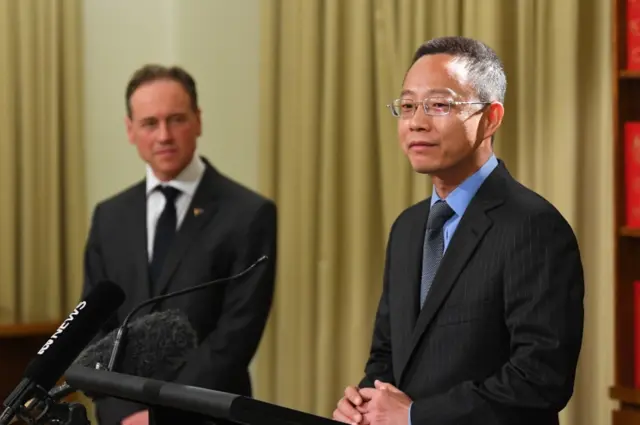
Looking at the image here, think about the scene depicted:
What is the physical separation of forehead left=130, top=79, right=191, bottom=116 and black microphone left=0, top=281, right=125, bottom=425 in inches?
42.6

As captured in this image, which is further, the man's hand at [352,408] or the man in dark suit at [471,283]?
the man's hand at [352,408]

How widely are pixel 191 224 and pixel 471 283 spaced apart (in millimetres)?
1041

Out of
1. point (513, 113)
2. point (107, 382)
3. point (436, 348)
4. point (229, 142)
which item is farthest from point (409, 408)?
point (229, 142)

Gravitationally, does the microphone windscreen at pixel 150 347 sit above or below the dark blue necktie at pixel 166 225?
below

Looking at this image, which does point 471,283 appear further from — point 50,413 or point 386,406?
point 50,413

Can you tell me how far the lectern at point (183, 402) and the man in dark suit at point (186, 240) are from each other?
3.49 feet

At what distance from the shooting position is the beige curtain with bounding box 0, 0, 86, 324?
4426 mm

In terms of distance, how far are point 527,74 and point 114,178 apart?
206 cm

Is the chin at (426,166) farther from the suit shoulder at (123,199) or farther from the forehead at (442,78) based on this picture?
the suit shoulder at (123,199)

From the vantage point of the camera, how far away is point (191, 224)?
8.88ft

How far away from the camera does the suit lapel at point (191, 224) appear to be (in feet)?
8.74

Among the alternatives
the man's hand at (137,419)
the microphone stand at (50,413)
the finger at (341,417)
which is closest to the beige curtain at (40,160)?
the man's hand at (137,419)

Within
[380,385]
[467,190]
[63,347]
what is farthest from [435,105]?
[63,347]

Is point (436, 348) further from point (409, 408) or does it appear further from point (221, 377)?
point (221, 377)
